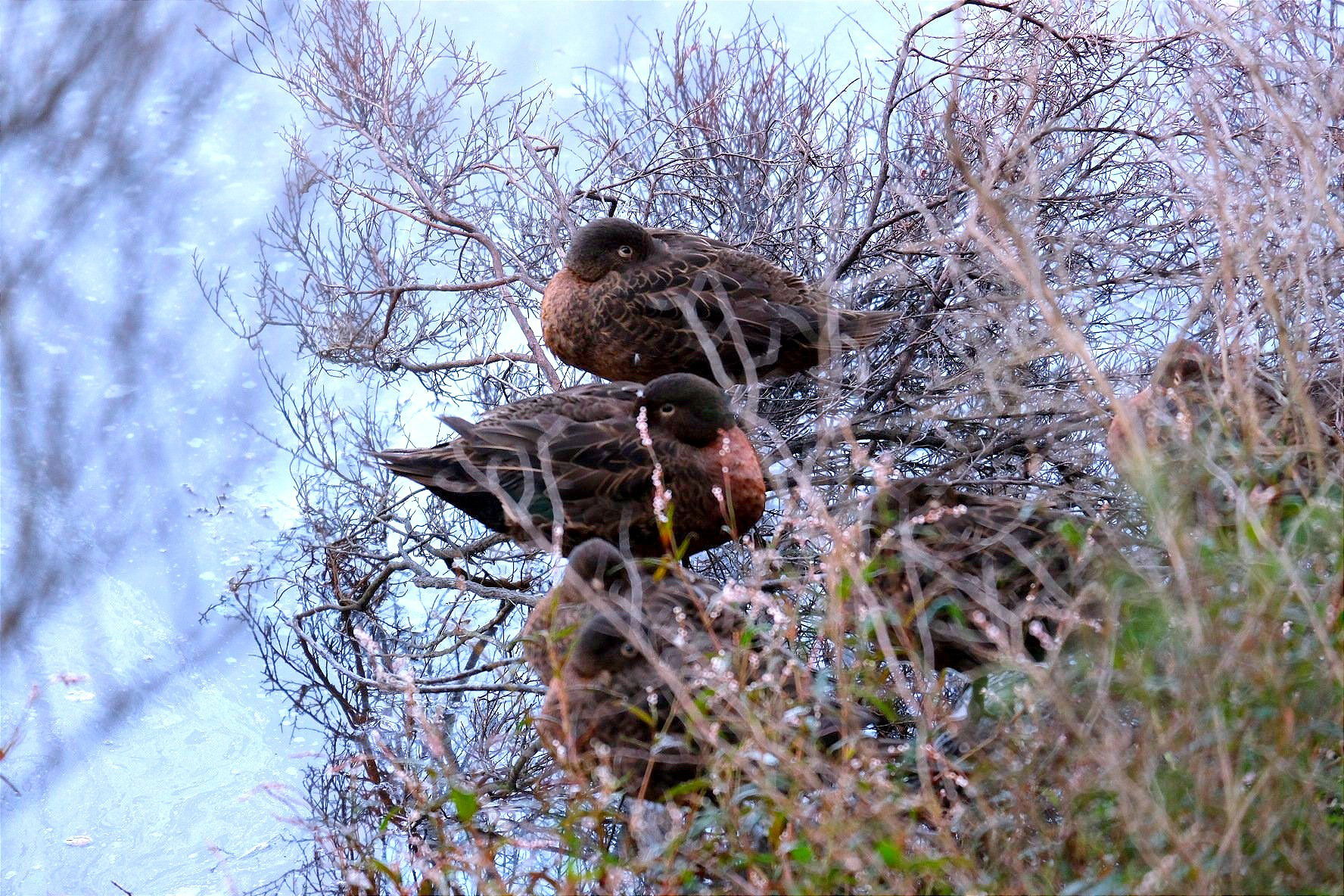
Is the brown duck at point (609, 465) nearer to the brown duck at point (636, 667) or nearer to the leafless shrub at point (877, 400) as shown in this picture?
the leafless shrub at point (877, 400)

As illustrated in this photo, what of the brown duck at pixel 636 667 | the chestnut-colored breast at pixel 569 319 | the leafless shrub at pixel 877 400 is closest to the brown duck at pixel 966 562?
the leafless shrub at pixel 877 400

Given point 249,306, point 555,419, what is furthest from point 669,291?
point 249,306

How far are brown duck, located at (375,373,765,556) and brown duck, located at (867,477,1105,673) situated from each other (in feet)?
1.88

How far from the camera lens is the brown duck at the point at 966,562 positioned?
231cm

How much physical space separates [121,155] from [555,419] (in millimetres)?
5969

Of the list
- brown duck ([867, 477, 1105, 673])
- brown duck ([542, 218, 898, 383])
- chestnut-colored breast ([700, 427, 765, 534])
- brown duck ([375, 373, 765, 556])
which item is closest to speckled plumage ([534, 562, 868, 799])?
brown duck ([867, 477, 1105, 673])

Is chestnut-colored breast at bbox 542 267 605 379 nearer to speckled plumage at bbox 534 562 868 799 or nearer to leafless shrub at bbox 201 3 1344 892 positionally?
leafless shrub at bbox 201 3 1344 892

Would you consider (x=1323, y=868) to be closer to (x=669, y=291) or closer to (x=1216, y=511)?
(x=1216, y=511)

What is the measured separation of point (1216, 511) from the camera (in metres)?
2.27

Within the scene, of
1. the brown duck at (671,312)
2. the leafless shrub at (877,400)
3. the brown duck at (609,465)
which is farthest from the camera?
the brown duck at (671,312)

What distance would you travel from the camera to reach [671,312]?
3879mm

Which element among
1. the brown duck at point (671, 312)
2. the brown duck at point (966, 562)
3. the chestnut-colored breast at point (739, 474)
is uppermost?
the brown duck at point (671, 312)

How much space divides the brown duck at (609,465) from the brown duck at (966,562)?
1.88ft

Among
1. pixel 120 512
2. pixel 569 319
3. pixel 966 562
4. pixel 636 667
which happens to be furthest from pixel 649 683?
pixel 120 512
